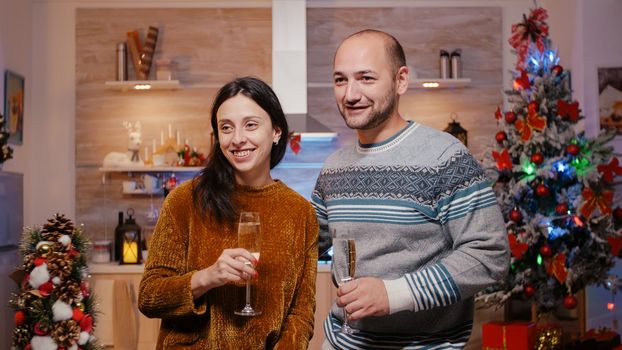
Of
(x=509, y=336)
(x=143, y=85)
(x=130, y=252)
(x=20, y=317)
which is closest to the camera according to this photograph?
(x=20, y=317)

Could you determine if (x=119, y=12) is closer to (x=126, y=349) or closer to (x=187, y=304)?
(x=126, y=349)

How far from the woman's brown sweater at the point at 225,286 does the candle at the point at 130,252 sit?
156 inches

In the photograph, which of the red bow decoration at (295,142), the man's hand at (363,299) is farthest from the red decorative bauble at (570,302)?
the man's hand at (363,299)

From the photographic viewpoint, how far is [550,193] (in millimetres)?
5246

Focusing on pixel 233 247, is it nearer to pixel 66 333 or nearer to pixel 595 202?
pixel 66 333

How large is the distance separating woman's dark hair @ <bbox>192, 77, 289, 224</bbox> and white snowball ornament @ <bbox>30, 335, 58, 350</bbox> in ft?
6.53

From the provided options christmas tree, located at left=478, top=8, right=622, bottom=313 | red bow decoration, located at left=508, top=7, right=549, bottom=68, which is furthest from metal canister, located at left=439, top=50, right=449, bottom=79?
christmas tree, located at left=478, top=8, right=622, bottom=313

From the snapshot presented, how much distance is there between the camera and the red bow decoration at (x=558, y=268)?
5125mm

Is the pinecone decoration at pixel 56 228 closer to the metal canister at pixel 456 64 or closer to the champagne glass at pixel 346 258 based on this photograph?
the champagne glass at pixel 346 258

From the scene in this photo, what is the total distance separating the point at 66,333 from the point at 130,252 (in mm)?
2175

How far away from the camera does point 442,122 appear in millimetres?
6383

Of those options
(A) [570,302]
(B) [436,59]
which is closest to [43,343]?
(A) [570,302]

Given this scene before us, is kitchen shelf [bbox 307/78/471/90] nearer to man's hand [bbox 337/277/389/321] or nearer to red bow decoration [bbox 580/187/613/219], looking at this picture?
red bow decoration [bbox 580/187/613/219]

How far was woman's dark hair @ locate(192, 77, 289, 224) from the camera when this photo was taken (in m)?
2.07
